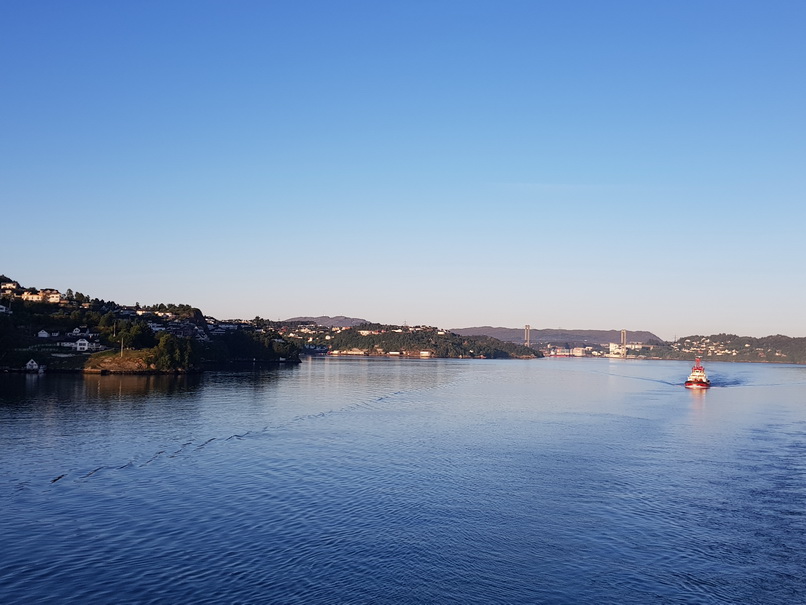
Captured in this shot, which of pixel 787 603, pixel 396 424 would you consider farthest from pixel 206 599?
pixel 396 424

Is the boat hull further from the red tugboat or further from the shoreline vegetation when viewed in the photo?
the shoreline vegetation

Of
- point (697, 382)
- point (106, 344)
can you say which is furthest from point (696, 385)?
point (106, 344)

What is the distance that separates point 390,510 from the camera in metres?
27.2

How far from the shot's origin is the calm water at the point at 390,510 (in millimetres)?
19516

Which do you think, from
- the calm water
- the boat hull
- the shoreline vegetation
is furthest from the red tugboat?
the shoreline vegetation

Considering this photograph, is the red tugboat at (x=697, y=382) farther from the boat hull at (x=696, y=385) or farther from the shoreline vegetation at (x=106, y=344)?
the shoreline vegetation at (x=106, y=344)

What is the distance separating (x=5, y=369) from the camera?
325 feet

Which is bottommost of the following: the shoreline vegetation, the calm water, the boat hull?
the calm water

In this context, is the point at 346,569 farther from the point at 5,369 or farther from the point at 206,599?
the point at 5,369

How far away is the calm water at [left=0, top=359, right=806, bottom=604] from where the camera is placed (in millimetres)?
19516

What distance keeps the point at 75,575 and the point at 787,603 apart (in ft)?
70.7

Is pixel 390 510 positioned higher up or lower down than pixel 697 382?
lower down

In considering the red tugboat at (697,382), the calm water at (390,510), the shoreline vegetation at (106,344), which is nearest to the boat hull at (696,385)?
the red tugboat at (697,382)

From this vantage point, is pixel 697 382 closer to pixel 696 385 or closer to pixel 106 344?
pixel 696 385
